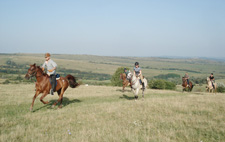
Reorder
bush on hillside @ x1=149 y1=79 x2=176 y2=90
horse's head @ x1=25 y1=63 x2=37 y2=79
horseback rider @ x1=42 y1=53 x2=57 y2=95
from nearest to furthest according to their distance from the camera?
1. horse's head @ x1=25 y1=63 x2=37 y2=79
2. horseback rider @ x1=42 y1=53 x2=57 y2=95
3. bush on hillside @ x1=149 y1=79 x2=176 y2=90

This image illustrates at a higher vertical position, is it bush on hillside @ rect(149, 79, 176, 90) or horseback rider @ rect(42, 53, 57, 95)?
horseback rider @ rect(42, 53, 57, 95)

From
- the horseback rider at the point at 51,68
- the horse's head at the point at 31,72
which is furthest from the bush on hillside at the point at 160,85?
the horse's head at the point at 31,72

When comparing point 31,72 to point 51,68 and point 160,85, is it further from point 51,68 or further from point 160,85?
point 160,85

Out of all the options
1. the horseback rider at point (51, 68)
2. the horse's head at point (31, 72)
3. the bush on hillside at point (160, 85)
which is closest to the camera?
the horse's head at point (31, 72)

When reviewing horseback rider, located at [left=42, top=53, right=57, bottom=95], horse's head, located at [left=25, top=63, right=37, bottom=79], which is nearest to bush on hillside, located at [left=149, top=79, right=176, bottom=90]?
horseback rider, located at [left=42, top=53, right=57, bottom=95]

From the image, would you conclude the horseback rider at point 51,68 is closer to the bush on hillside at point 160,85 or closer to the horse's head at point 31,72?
the horse's head at point 31,72

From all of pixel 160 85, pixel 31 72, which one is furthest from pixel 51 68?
pixel 160 85

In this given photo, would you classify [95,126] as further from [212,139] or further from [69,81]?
[69,81]

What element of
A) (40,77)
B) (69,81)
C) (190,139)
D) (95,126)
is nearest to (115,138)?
(95,126)

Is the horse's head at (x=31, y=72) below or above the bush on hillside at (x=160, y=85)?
above

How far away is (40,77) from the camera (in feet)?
36.7

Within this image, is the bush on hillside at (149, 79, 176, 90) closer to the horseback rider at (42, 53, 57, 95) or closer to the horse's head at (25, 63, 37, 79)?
the horseback rider at (42, 53, 57, 95)

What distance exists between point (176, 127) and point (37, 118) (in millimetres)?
6609

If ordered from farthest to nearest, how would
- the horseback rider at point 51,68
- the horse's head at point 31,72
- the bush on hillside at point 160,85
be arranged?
1. the bush on hillside at point 160,85
2. the horseback rider at point 51,68
3. the horse's head at point 31,72
